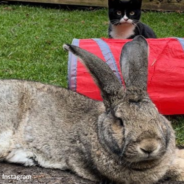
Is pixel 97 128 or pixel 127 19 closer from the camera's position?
pixel 97 128

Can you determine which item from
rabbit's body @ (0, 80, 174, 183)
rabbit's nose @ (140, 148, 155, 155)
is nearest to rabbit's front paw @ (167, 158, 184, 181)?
rabbit's body @ (0, 80, 174, 183)

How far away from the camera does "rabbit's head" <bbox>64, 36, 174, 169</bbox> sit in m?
3.16

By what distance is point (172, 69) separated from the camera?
518 cm

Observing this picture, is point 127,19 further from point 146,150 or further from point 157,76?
point 146,150

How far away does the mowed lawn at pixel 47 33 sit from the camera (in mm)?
6500

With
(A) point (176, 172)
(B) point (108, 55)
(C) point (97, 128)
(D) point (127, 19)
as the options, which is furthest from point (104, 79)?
(D) point (127, 19)

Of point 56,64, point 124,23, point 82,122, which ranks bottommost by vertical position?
point 56,64

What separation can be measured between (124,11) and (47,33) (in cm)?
270

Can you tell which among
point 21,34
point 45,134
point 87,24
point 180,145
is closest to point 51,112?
point 45,134

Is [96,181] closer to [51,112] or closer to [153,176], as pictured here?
[153,176]

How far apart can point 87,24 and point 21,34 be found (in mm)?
2210

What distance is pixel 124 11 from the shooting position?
692 cm

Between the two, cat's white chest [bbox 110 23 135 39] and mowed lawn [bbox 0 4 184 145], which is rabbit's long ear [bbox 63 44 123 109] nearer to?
mowed lawn [bbox 0 4 184 145]

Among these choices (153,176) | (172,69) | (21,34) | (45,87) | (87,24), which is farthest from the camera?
(87,24)
